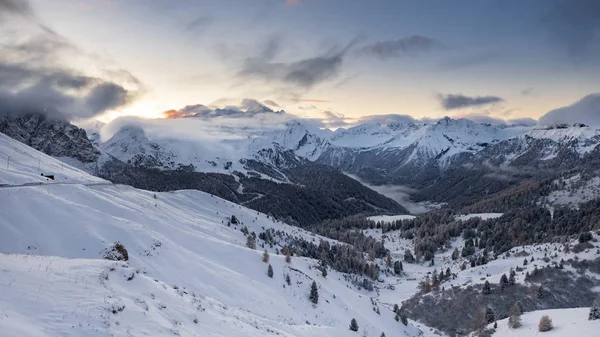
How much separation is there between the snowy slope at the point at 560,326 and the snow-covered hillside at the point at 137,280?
59.2 feet

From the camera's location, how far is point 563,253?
301 ft

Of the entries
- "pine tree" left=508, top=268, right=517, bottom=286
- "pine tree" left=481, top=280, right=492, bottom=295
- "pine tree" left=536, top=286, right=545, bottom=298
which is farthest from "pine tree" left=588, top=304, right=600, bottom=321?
"pine tree" left=508, top=268, right=517, bottom=286

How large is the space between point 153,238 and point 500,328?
168ft

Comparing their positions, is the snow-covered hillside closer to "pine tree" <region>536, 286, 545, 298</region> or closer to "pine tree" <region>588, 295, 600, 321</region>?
"pine tree" <region>588, 295, 600, 321</region>

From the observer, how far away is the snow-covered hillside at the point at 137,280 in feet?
58.1

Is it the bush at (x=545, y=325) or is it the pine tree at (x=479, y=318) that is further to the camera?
the pine tree at (x=479, y=318)

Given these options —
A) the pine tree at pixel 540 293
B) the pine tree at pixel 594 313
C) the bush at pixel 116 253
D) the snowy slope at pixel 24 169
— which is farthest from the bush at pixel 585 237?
the snowy slope at pixel 24 169

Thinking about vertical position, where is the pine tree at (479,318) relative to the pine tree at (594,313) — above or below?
below

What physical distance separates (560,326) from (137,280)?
45.6 m

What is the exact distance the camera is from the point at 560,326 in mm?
38812

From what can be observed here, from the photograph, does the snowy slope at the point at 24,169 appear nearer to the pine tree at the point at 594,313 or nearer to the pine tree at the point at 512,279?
the pine tree at the point at 594,313

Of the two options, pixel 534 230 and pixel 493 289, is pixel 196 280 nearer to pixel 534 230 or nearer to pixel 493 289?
pixel 493 289

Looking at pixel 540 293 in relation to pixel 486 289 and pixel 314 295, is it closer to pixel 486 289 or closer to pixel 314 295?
pixel 486 289

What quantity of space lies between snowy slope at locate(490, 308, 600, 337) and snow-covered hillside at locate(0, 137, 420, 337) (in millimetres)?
18039
